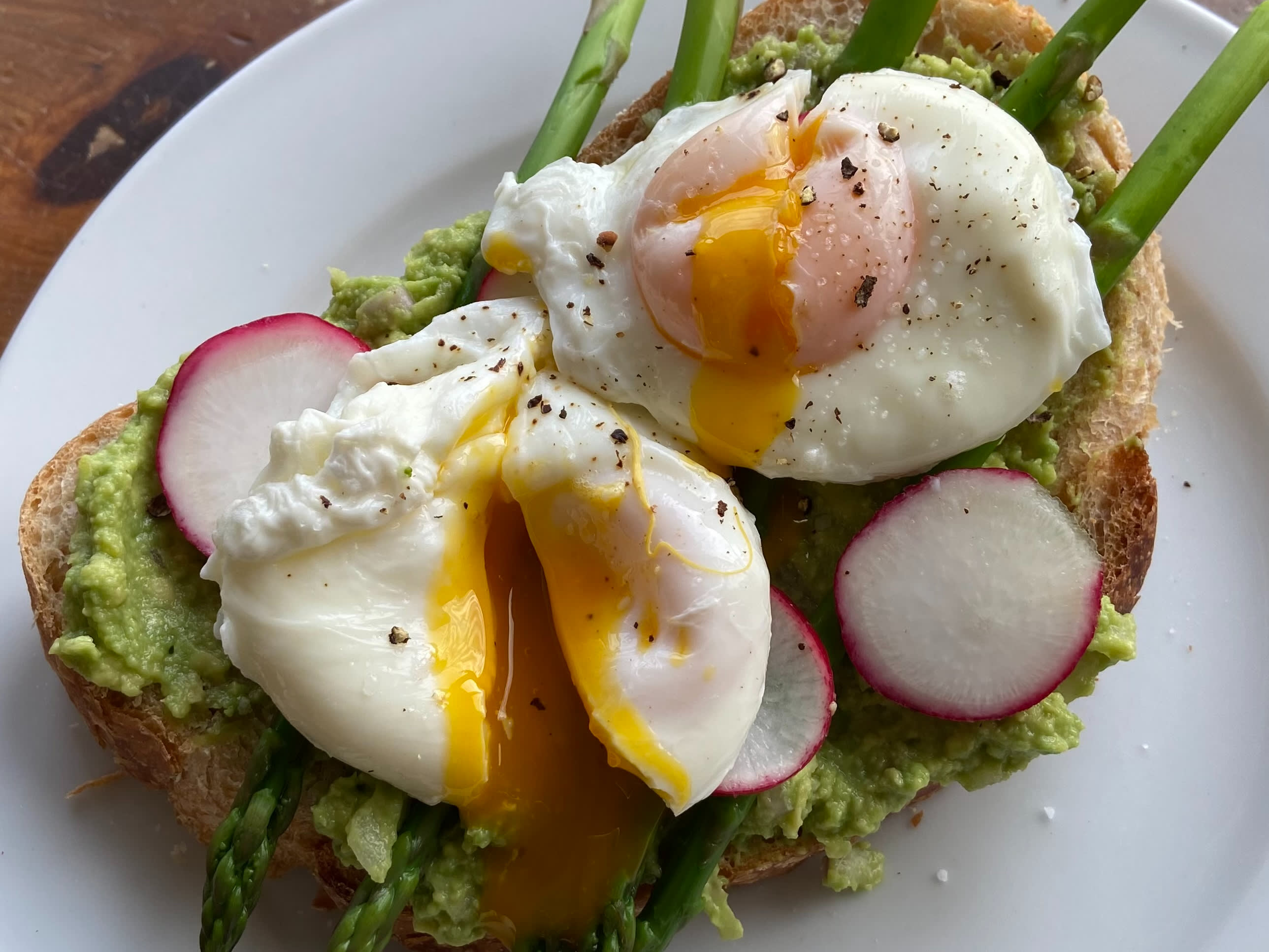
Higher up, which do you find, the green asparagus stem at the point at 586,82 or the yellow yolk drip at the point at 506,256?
the green asparagus stem at the point at 586,82

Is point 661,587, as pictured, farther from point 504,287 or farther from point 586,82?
point 586,82

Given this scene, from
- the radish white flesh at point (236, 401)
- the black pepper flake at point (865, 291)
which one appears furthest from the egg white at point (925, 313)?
the radish white flesh at point (236, 401)

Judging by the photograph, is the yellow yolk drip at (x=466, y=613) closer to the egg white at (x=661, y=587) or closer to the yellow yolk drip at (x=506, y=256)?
the egg white at (x=661, y=587)

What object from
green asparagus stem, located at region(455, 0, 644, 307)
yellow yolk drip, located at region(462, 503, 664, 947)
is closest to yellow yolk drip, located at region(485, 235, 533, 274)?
green asparagus stem, located at region(455, 0, 644, 307)

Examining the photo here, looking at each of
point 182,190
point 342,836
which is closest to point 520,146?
point 182,190

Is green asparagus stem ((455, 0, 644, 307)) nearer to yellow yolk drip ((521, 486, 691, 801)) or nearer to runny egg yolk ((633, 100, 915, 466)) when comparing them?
runny egg yolk ((633, 100, 915, 466))

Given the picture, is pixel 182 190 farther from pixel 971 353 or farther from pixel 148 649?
pixel 971 353
